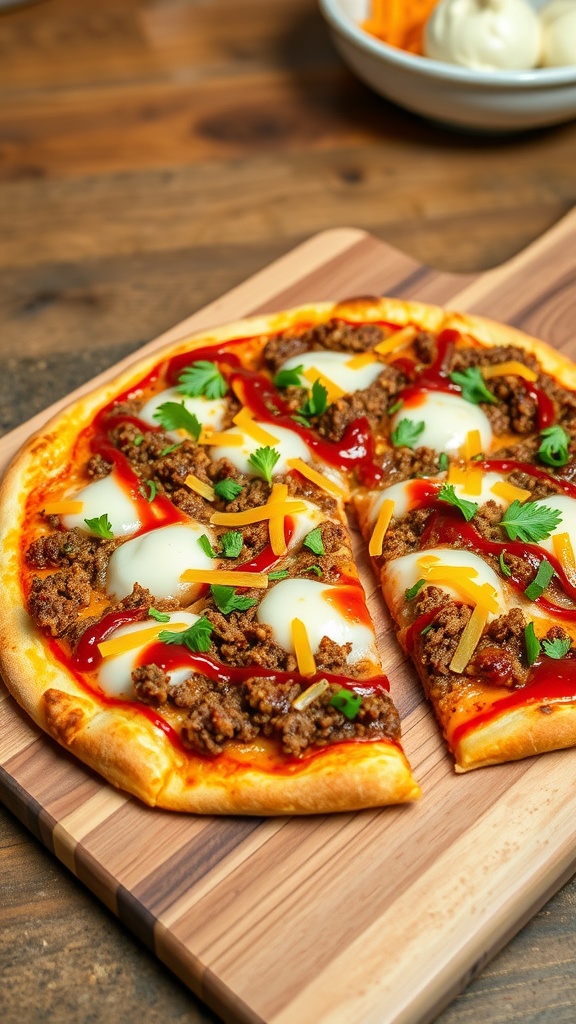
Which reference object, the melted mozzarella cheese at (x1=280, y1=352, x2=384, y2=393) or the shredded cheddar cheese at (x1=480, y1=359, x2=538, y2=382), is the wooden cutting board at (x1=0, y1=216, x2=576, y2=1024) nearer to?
the melted mozzarella cheese at (x1=280, y1=352, x2=384, y2=393)

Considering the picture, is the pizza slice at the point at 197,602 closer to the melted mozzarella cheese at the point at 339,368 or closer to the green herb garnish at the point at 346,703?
the green herb garnish at the point at 346,703

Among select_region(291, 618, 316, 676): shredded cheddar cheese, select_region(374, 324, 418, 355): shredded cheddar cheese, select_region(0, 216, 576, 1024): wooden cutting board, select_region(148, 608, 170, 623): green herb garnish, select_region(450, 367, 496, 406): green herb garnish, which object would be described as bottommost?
select_region(0, 216, 576, 1024): wooden cutting board

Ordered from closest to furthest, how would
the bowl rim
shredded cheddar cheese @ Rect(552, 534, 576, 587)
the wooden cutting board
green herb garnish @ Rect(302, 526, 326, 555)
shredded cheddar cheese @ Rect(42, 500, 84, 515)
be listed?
the wooden cutting board
shredded cheddar cheese @ Rect(552, 534, 576, 587)
green herb garnish @ Rect(302, 526, 326, 555)
shredded cheddar cheese @ Rect(42, 500, 84, 515)
the bowl rim

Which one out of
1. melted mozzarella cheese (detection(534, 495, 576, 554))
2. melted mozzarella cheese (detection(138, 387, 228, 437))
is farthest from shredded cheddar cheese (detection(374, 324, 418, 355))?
melted mozzarella cheese (detection(534, 495, 576, 554))

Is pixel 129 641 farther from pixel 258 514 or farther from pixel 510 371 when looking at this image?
pixel 510 371

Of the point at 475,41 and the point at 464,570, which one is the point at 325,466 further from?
the point at 475,41

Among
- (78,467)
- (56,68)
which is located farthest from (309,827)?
(56,68)
